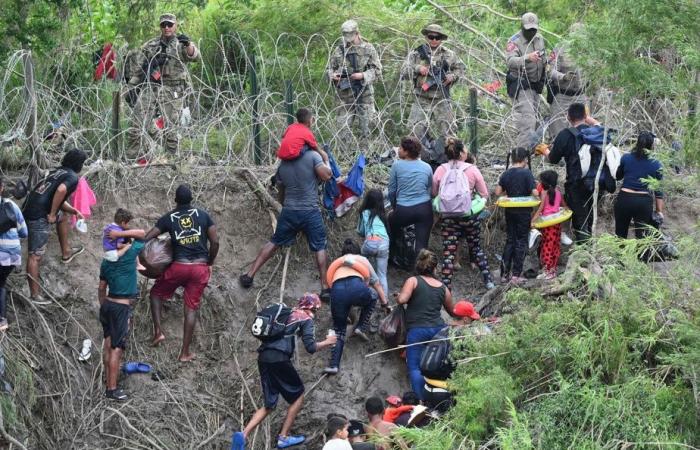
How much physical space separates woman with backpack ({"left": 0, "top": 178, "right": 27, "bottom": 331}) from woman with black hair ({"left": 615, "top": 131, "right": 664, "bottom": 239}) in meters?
5.61

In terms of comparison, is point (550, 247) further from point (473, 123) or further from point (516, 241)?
point (473, 123)

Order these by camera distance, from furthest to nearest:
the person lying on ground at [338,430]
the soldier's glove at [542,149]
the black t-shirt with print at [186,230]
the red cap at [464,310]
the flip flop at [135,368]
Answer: the soldier's glove at [542,149], the flip flop at [135,368], the black t-shirt with print at [186,230], the red cap at [464,310], the person lying on ground at [338,430]

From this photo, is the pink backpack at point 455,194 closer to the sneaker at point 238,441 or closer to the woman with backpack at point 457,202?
the woman with backpack at point 457,202

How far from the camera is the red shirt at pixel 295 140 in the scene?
13234 millimetres

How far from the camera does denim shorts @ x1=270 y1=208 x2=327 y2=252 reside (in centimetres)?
1338

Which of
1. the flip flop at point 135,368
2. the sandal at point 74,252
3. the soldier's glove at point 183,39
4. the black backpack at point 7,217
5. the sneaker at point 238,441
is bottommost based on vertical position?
the flip flop at point 135,368

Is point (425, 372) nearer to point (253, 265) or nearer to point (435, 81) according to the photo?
point (253, 265)

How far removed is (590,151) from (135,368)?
15.9 feet

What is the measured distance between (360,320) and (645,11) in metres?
3.88

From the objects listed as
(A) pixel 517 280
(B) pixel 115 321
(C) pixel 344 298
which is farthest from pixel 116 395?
(A) pixel 517 280

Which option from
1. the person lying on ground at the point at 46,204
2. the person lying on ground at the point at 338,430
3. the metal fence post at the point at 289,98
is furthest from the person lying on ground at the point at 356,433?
the metal fence post at the point at 289,98

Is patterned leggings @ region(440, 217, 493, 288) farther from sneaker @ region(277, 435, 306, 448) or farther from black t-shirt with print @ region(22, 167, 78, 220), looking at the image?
black t-shirt with print @ region(22, 167, 78, 220)

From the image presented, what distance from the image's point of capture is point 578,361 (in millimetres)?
11070

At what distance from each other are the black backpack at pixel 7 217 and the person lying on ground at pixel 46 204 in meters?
0.62
